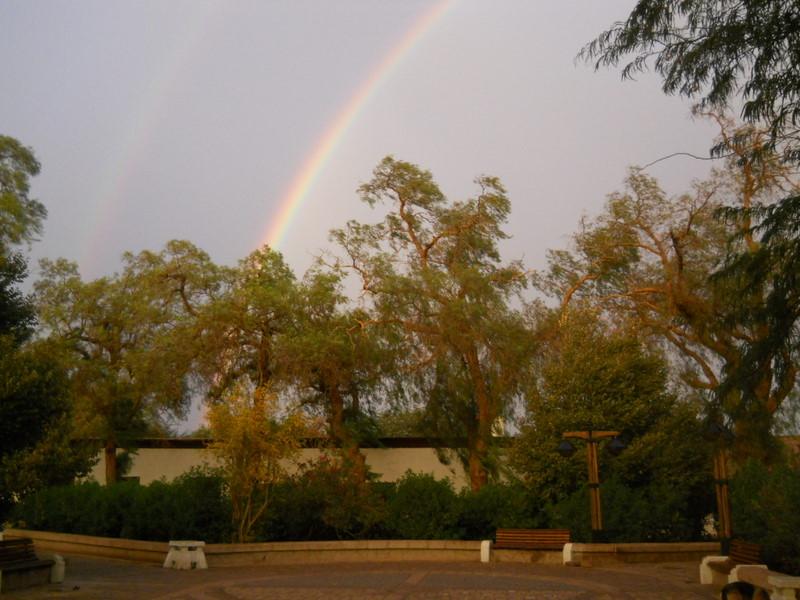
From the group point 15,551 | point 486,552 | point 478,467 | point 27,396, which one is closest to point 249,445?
point 27,396

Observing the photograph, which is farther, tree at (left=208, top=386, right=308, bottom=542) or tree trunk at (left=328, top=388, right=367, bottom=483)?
tree trunk at (left=328, top=388, right=367, bottom=483)

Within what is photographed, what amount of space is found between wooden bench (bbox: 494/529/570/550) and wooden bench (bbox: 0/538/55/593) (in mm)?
9482

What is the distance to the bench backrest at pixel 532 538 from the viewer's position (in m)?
18.9

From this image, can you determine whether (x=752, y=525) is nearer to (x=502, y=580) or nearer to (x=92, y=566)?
(x=502, y=580)

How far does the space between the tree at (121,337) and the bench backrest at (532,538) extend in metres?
15.8

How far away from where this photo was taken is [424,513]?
21.0m

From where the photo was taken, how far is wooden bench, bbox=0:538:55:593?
44.9 ft

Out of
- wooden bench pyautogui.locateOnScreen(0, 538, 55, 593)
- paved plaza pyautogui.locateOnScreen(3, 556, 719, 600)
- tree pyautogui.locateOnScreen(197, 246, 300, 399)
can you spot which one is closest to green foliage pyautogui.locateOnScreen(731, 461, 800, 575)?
paved plaza pyautogui.locateOnScreen(3, 556, 719, 600)

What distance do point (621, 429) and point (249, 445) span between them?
964cm

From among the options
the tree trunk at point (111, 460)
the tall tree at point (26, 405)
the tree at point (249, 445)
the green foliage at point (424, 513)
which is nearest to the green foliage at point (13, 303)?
the tall tree at point (26, 405)

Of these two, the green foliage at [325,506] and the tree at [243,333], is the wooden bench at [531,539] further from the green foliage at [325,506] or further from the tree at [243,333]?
the tree at [243,333]

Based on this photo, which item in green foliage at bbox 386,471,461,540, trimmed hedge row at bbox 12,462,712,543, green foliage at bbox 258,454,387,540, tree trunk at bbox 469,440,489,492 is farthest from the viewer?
tree trunk at bbox 469,440,489,492

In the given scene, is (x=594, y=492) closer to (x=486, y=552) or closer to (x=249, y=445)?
(x=486, y=552)

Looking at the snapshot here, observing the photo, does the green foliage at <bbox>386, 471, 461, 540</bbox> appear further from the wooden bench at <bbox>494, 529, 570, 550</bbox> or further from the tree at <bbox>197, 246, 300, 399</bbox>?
the tree at <bbox>197, 246, 300, 399</bbox>
